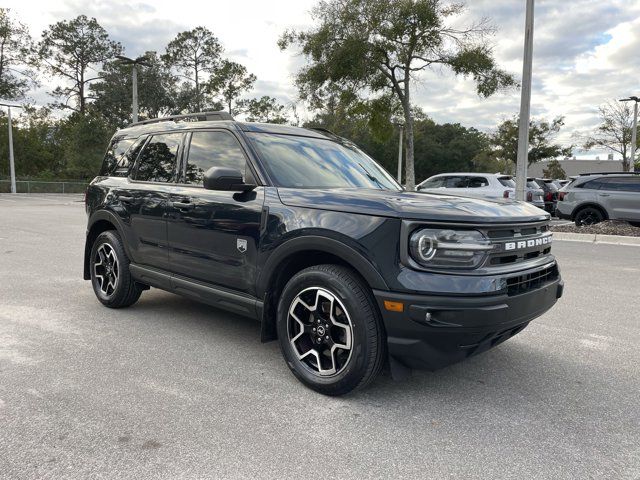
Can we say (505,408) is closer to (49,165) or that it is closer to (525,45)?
(525,45)

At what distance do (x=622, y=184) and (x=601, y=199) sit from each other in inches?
24.7

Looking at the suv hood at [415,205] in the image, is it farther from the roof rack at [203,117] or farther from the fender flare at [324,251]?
the roof rack at [203,117]


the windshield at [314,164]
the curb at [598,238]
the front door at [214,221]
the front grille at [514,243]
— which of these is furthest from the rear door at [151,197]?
the curb at [598,238]

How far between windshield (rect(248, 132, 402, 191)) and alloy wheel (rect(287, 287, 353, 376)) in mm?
890

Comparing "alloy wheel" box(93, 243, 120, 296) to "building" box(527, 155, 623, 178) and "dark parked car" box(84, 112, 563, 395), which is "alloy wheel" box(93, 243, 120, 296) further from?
"building" box(527, 155, 623, 178)

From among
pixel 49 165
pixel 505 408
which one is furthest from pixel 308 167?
pixel 49 165

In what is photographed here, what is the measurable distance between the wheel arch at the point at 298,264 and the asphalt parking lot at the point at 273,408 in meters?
0.49

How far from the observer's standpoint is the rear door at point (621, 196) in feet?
42.7

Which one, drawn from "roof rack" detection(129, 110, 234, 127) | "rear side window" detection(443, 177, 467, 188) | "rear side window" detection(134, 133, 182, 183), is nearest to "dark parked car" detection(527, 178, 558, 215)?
"rear side window" detection(443, 177, 467, 188)

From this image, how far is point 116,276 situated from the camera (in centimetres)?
495

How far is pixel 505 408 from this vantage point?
304 centimetres

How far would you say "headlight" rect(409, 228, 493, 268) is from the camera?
2748mm

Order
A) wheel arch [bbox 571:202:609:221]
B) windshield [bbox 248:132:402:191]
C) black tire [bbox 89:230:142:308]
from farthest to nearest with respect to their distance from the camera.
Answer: wheel arch [bbox 571:202:609:221] < black tire [bbox 89:230:142:308] < windshield [bbox 248:132:402:191]

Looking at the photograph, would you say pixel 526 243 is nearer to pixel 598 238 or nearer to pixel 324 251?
pixel 324 251
